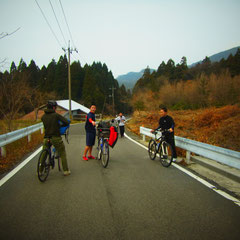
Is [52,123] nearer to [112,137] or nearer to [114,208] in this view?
[112,137]

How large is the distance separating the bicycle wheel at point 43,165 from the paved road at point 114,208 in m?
0.16

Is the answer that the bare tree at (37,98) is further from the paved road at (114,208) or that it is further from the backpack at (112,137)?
the paved road at (114,208)

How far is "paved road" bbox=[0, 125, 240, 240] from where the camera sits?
2.38 metres

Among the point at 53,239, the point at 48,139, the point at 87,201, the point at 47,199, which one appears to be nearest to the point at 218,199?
the point at 87,201

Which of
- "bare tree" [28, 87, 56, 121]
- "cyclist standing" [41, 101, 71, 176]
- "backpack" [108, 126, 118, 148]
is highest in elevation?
"bare tree" [28, 87, 56, 121]

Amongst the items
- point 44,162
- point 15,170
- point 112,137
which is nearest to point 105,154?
point 112,137

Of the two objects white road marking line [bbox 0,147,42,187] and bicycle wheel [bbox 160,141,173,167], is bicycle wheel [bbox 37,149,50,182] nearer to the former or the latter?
white road marking line [bbox 0,147,42,187]

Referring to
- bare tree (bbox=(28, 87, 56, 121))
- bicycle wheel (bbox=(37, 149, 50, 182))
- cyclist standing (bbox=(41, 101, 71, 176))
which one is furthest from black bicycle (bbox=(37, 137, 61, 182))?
bare tree (bbox=(28, 87, 56, 121))

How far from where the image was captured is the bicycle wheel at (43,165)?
4020 millimetres

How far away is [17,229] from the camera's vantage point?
2.42 metres

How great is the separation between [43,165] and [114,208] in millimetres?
2141

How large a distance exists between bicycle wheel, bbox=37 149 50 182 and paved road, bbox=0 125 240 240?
16cm

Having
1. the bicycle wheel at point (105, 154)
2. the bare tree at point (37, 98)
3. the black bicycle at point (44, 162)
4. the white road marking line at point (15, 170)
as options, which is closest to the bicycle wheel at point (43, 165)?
the black bicycle at point (44, 162)

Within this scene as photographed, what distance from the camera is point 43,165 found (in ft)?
13.5
